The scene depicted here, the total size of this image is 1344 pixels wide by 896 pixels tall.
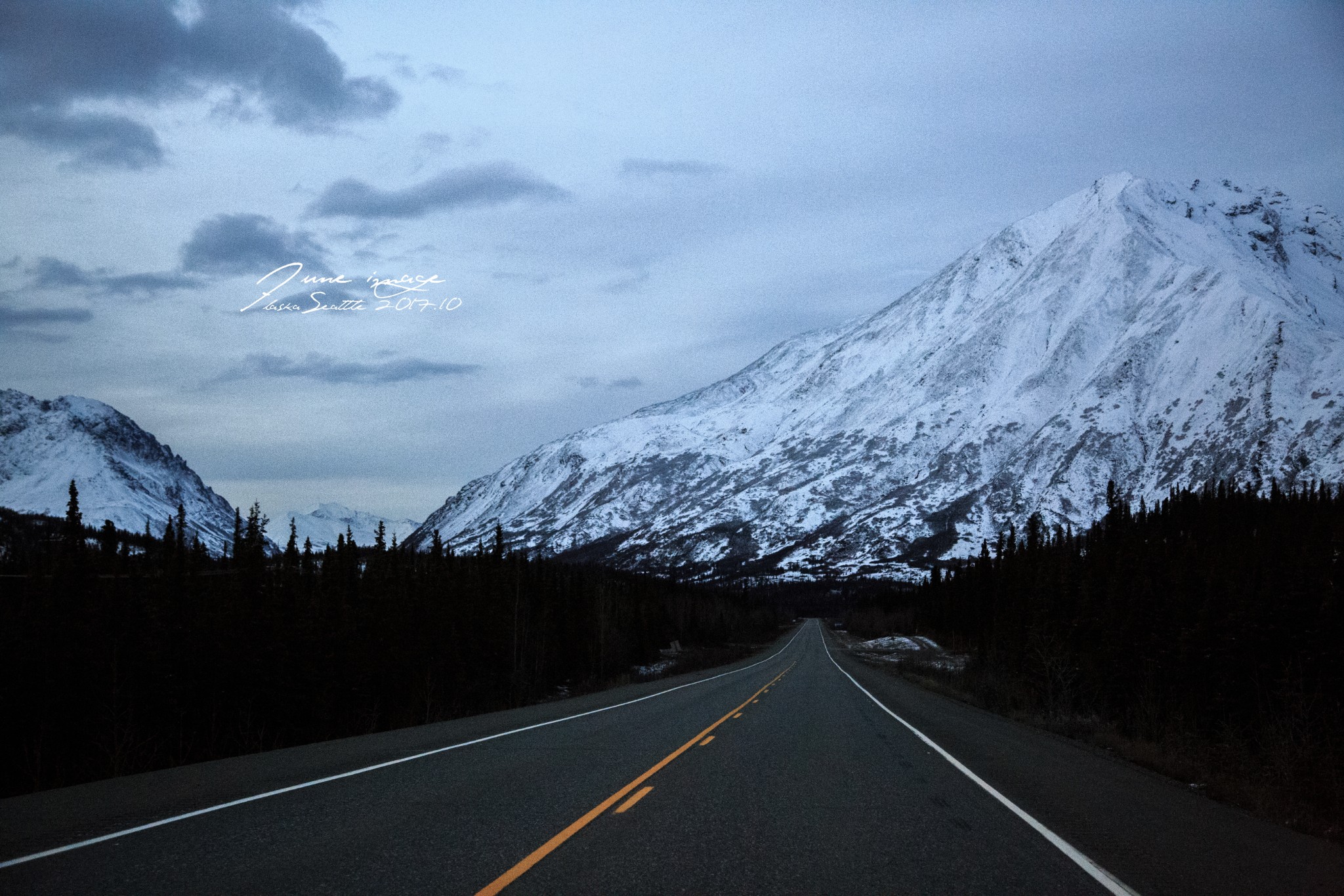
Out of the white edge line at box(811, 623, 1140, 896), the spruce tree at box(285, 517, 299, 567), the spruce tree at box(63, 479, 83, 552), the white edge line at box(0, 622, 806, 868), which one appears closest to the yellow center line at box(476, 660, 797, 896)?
Answer: the white edge line at box(0, 622, 806, 868)

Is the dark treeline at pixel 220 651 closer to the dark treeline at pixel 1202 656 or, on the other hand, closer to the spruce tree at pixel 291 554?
the spruce tree at pixel 291 554

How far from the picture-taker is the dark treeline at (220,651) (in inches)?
912

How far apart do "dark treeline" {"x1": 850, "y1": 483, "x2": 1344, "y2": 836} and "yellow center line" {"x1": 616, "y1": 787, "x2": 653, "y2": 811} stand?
7117 mm

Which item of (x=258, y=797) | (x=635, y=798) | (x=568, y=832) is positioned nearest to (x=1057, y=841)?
(x=635, y=798)

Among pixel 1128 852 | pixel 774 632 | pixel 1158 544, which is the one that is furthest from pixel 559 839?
pixel 774 632

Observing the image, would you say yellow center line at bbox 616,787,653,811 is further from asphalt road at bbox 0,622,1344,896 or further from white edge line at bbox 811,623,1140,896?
white edge line at bbox 811,623,1140,896

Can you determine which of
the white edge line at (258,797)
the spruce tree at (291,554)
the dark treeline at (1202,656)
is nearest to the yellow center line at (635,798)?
the white edge line at (258,797)

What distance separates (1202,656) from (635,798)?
30411 millimetres

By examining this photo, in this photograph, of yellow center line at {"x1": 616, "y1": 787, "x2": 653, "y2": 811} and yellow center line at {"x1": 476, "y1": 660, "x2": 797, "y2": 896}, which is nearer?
yellow center line at {"x1": 476, "y1": 660, "x2": 797, "y2": 896}

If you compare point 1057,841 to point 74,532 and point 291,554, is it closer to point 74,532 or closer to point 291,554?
point 74,532

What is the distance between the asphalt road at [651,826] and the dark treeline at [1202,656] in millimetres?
2809

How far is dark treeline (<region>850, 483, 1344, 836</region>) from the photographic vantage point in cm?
1533

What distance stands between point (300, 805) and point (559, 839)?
2926 millimetres

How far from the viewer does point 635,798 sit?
938 centimetres
